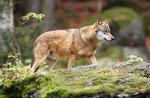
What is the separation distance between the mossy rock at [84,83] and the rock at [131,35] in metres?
13.1

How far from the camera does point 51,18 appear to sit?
70.3ft

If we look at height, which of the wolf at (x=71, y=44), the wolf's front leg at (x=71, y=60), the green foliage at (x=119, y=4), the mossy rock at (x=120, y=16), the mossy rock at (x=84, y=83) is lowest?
the mossy rock at (x=84, y=83)

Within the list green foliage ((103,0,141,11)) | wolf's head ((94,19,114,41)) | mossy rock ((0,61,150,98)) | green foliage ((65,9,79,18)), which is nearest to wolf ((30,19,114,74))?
wolf's head ((94,19,114,41))

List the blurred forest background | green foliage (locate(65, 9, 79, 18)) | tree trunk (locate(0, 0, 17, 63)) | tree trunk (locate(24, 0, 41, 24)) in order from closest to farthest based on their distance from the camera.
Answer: tree trunk (locate(0, 0, 17, 63)), the blurred forest background, tree trunk (locate(24, 0, 41, 24)), green foliage (locate(65, 9, 79, 18))

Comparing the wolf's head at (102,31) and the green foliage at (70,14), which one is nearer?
the wolf's head at (102,31)

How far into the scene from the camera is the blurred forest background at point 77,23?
46.1 feet

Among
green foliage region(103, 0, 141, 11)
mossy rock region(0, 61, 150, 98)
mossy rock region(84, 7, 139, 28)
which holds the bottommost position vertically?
mossy rock region(0, 61, 150, 98)

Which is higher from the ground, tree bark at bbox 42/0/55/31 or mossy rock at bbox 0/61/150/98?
tree bark at bbox 42/0/55/31

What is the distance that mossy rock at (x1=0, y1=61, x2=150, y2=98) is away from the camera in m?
4.82

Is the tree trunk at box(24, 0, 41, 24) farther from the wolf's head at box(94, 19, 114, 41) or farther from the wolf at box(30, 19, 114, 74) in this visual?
the wolf's head at box(94, 19, 114, 41)

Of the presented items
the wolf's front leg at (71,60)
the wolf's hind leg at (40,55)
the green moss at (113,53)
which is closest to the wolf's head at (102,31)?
the wolf's front leg at (71,60)

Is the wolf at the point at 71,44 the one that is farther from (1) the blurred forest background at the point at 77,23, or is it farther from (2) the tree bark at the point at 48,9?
(2) the tree bark at the point at 48,9

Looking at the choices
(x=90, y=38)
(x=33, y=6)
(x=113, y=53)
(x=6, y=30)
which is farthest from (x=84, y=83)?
(x=33, y=6)

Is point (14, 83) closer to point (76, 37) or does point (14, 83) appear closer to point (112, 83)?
point (112, 83)
